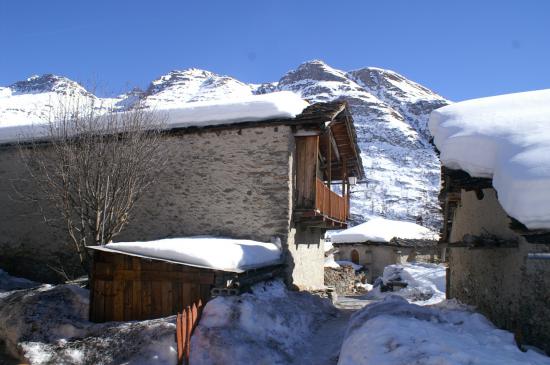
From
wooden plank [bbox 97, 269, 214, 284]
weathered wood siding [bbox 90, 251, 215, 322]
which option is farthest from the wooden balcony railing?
weathered wood siding [bbox 90, 251, 215, 322]

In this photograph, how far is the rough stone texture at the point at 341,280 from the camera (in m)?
19.4

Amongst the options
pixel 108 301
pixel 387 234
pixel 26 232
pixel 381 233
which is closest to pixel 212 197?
pixel 108 301

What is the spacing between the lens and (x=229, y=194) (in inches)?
444

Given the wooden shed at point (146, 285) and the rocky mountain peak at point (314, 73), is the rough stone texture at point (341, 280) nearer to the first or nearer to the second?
the wooden shed at point (146, 285)

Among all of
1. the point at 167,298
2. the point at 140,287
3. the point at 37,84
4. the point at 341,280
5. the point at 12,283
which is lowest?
the point at 341,280

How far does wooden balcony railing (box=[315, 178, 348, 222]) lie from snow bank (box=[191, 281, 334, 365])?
357cm

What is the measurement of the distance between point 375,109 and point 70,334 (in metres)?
115

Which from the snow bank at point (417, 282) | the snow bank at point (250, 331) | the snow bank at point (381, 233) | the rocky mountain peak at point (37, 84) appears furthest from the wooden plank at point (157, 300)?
the rocky mountain peak at point (37, 84)

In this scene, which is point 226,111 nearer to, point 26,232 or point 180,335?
point 180,335

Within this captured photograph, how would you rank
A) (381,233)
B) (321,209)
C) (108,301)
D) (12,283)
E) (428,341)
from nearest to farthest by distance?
(428,341)
(108,301)
(12,283)
(321,209)
(381,233)

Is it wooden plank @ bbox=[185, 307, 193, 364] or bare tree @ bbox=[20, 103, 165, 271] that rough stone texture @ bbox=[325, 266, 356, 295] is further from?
wooden plank @ bbox=[185, 307, 193, 364]

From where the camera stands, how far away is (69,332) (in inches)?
300

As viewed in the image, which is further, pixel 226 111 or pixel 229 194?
pixel 226 111

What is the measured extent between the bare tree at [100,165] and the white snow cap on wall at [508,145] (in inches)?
255
